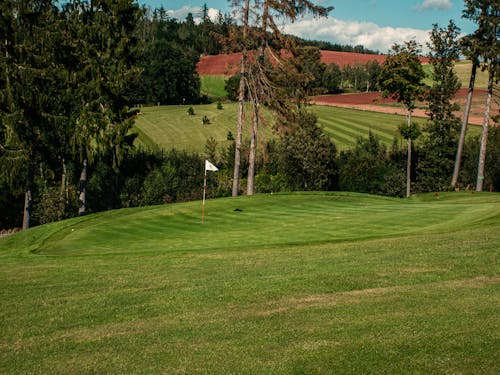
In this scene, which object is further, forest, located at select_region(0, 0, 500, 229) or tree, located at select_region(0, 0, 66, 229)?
forest, located at select_region(0, 0, 500, 229)

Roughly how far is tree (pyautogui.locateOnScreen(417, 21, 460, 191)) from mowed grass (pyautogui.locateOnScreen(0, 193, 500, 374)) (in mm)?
38173

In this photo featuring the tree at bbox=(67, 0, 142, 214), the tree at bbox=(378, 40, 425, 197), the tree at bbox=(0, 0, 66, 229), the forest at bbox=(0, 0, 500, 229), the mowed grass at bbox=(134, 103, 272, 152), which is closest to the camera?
the tree at bbox=(0, 0, 66, 229)

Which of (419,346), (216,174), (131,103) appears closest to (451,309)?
(419,346)

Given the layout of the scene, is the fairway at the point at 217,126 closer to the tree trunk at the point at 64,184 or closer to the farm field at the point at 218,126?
the farm field at the point at 218,126

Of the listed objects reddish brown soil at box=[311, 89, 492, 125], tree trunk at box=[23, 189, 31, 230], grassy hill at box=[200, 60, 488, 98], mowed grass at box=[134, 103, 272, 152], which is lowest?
tree trunk at box=[23, 189, 31, 230]

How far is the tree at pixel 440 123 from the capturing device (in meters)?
55.2

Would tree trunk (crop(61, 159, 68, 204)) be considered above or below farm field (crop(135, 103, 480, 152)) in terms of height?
below

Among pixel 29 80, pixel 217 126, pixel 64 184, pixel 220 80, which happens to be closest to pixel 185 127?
pixel 217 126

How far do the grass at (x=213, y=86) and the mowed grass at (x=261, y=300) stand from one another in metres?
108

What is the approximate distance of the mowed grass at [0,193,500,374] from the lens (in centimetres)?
753

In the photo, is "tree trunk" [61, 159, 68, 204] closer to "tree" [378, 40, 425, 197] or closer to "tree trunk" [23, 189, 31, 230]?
"tree trunk" [23, 189, 31, 230]

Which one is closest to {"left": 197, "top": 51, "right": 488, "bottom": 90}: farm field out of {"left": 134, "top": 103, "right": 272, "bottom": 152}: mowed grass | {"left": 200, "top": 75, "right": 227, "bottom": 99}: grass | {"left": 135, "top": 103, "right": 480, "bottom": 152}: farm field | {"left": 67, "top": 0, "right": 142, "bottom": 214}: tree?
{"left": 200, "top": 75, "right": 227, "bottom": 99}: grass

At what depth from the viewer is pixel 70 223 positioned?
891 inches

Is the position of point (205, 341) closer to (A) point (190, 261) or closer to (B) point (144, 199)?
(A) point (190, 261)
